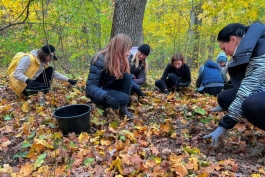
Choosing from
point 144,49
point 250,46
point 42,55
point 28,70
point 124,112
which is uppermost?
point 250,46

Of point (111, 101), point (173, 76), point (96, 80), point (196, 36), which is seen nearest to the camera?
point (111, 101)

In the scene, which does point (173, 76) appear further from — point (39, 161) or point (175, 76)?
point (39, 161)

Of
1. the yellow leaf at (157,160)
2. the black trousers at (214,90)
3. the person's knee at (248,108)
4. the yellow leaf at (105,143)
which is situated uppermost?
the person's knee at (248,108)

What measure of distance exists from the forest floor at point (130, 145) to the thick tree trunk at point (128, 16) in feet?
6.38

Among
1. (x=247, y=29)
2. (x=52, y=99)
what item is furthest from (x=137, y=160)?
(x=52, y=99)

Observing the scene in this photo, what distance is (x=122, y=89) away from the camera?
3342 millimetres

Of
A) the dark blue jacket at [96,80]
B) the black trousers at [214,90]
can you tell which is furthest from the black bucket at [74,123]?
the black trousers at [214,90]

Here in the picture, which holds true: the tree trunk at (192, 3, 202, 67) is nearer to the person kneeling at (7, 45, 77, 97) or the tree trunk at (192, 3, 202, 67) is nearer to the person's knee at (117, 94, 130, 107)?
the person kneeling at (7, 45, 77, 97)

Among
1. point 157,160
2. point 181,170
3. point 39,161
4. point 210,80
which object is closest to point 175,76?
point 210,80

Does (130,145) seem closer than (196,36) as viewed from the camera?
Yes

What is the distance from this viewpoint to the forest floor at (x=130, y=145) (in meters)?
1.93

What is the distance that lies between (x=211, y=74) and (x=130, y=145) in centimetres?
298

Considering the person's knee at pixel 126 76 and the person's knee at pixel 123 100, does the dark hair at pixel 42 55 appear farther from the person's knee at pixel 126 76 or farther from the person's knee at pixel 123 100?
the person's knee at pixel 123 100

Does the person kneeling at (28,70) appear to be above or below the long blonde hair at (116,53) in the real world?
below
